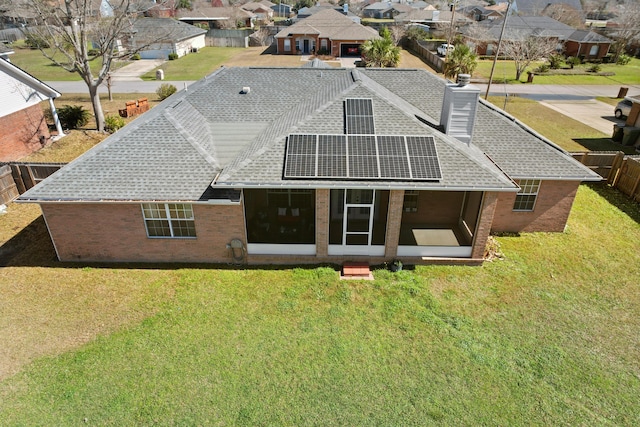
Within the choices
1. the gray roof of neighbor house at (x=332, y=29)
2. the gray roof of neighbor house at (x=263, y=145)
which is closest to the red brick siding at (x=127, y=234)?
the gray roof of neighbor house at (x=263, y=145)

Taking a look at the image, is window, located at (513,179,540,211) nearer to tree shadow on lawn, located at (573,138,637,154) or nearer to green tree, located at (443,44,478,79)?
tree shadow on lawn, located at (573,138,637,154)

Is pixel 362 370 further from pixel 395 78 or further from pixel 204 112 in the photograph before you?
pixel 395 78

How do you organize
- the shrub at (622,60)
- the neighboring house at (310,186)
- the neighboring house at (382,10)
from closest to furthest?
the neighboring house at (310,186) → the shrub at (622,60) → the neighboring house at (382,10)

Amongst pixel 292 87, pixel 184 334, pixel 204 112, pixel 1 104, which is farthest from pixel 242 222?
pixel 1 104

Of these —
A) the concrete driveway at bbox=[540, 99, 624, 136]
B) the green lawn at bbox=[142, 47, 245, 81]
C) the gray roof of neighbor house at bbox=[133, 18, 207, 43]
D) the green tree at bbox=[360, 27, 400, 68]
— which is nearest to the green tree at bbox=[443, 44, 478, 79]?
the green tree at bbox=[360, 27, 400, 68]

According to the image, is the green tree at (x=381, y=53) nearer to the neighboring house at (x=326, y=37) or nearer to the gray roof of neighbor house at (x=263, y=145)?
the neighboring house at (x=326, y=37)

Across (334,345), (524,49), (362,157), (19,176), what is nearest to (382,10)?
(524,49)

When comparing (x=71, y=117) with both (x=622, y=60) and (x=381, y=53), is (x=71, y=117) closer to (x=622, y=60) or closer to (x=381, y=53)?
(x=381, y=53)
